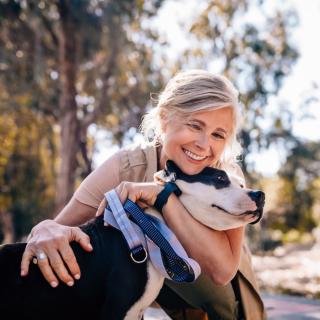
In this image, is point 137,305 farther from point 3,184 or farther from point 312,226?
point 312,226

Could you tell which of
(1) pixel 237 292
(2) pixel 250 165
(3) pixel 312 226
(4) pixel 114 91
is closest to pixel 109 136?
(4) pixel 114 91

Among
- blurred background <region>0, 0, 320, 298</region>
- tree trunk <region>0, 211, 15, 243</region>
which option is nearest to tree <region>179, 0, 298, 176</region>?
blurred background <region>0, 0, 320, 298</region>

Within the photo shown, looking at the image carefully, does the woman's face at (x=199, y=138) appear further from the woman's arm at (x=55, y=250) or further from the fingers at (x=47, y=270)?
the fingers at (x=47, y=270)

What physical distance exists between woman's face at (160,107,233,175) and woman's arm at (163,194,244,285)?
0.81ft

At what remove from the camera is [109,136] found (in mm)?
15680

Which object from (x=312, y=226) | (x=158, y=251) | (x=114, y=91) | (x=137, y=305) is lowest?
(x=312, y=226)

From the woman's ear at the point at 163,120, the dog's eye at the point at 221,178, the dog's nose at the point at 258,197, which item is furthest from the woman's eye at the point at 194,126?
the dog's nose at the point at 258,197

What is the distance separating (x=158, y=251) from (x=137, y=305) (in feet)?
0.74

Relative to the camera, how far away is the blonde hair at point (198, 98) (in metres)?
2.50

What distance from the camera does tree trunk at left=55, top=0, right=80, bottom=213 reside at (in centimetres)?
1063

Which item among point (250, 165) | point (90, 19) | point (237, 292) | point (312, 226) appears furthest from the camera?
point (312, 226)

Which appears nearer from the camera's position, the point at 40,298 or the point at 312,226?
the point at 40,298

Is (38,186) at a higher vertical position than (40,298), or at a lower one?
lower

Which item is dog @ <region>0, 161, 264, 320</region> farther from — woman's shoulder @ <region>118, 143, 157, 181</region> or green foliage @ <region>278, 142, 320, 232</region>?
green foliage @ <region>278, 142, 320, 232</region>
